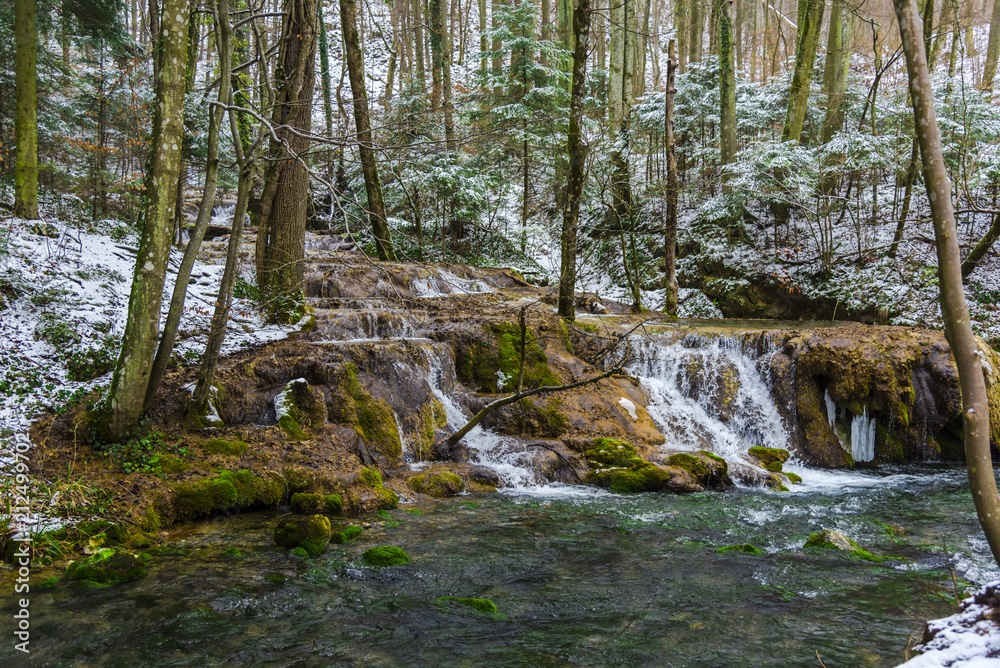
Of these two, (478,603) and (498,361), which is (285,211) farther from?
(478,603)

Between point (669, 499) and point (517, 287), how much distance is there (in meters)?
9.12

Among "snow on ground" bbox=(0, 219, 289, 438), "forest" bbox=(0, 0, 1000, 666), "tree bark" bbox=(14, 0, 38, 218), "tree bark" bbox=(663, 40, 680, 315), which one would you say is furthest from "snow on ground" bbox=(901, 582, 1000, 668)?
"tree bark" bbox=(14, 0, 38, 218)

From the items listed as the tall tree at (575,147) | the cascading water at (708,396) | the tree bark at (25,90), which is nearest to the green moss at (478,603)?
the cascading water at (708,396)

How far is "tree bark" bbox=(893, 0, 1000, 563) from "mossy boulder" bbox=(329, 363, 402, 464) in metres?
6.37

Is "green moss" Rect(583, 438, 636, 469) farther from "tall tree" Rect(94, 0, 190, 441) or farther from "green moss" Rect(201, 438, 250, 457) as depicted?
"tall tree" Rect(94, 0, 190, 441)

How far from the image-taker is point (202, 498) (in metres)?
5.89

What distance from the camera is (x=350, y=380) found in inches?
316

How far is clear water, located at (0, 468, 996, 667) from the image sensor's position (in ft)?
12.0

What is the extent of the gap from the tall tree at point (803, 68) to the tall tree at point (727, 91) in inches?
53.2

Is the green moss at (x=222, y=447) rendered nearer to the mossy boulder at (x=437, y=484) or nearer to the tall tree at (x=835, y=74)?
the mossy boulder at (x=437, y=484)

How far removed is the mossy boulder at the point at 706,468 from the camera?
7.80 m

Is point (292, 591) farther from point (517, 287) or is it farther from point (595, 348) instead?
point (517, 287)

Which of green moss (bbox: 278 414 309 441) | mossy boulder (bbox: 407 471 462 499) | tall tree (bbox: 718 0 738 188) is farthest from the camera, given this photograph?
tall tree (bbox: 718 0 738 188)

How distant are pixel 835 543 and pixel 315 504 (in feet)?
17.2
